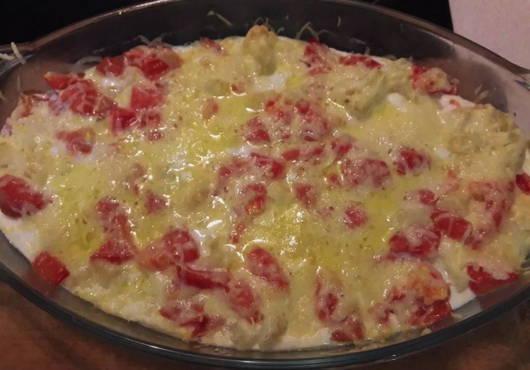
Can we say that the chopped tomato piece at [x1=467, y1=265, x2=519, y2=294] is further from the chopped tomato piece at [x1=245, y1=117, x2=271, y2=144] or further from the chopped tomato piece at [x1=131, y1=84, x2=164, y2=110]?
the chopped tomato piece at [x1=131, y1=84, x2=164, y2=110]

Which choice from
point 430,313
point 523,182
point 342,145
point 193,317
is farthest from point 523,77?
point 193,317

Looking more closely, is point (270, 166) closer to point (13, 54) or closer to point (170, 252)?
point (170, 252)

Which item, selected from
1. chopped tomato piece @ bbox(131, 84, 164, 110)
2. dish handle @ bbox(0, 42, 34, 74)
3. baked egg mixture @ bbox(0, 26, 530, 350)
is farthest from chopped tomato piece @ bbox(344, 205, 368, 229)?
dish handle @ bbox(0, 42, 34, 74)

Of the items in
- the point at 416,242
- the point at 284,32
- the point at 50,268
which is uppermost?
the point at 284,32

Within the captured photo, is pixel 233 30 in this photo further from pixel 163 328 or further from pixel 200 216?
pixel 163 328

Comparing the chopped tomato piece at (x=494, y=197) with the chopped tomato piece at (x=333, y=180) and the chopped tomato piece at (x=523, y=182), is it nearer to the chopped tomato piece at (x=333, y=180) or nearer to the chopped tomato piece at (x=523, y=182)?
the chopped tomato piece at (x=523, y=182)

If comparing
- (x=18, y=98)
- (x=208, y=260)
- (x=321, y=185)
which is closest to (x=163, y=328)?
(x=208, y=260)
